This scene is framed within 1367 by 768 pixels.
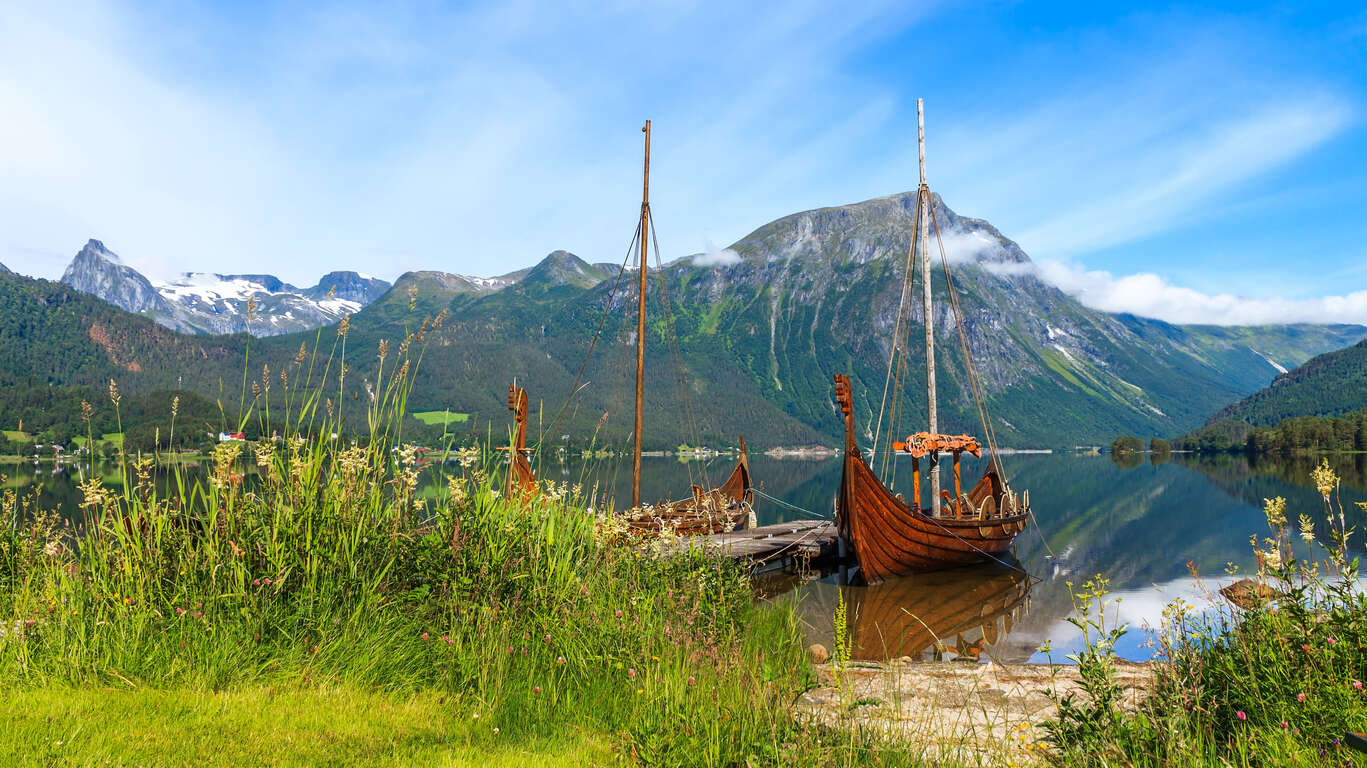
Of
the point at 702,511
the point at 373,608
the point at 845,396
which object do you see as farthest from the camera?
the point at 702,511

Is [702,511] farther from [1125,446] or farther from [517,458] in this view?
[1125,446]

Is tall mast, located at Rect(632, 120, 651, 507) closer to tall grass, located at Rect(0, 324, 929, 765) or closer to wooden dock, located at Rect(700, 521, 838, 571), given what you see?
wooden dock, located at Rect(700, 521, 838, 571)

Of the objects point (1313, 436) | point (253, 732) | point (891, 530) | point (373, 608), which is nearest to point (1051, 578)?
point (891, 530)

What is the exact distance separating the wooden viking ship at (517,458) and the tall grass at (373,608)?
546 mm

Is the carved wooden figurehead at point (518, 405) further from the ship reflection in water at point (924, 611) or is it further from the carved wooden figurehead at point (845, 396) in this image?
the carved wooden figurehead at point (845, 396)

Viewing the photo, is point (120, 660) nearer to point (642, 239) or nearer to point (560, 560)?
point (560, 560)

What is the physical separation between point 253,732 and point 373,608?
4.92 ft

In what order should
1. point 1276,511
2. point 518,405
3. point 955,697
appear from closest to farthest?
point 1276,511 < point 955,697 < point 518,405

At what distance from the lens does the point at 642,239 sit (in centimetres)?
2255

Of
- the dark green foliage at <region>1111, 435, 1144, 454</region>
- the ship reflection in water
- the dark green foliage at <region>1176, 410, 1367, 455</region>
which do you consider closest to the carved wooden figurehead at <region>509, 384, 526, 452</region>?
the ship reflection in water

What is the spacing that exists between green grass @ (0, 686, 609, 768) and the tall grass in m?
0.18

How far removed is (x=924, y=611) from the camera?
18.0 meters

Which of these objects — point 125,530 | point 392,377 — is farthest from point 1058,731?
point 125,530

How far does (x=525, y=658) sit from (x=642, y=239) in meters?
18.1
